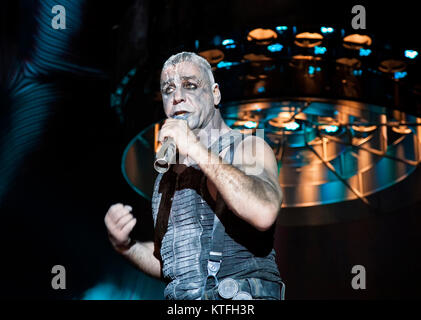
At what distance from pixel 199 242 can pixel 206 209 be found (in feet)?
0.36

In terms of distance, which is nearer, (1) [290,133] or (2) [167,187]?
(2) [167,187]

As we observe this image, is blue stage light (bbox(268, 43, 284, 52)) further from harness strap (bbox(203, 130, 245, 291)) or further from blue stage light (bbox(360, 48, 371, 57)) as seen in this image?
harness strap (bbox(203, 130, 245, 291))

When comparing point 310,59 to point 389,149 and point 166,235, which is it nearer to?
point 389,149

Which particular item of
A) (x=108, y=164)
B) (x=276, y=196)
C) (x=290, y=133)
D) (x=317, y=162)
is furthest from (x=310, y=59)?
(x=276, y=196)

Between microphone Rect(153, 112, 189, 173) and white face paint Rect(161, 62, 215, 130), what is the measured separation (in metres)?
0.21

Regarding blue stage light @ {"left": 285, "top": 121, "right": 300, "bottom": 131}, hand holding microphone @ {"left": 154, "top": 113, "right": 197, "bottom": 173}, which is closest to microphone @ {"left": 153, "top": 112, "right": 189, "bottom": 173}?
hand holding microphone @ {"left": 154, "top": 113, "right": 197, "bottom": 173}

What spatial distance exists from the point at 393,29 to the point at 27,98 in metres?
2.70

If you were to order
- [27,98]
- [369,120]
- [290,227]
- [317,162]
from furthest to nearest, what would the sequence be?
[290,227] < [317,162] < [27,98] < [369,120]

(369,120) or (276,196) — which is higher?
(369,120)

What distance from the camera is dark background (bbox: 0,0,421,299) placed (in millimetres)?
4242

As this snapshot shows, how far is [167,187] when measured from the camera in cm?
218

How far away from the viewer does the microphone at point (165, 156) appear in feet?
5.98

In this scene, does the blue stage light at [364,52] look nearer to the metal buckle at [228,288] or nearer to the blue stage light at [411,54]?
the blue stage light at [411,54]

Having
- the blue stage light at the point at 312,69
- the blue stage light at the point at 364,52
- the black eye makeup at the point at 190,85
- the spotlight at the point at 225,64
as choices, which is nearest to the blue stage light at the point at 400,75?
the blue stage light at the point at 364,52
